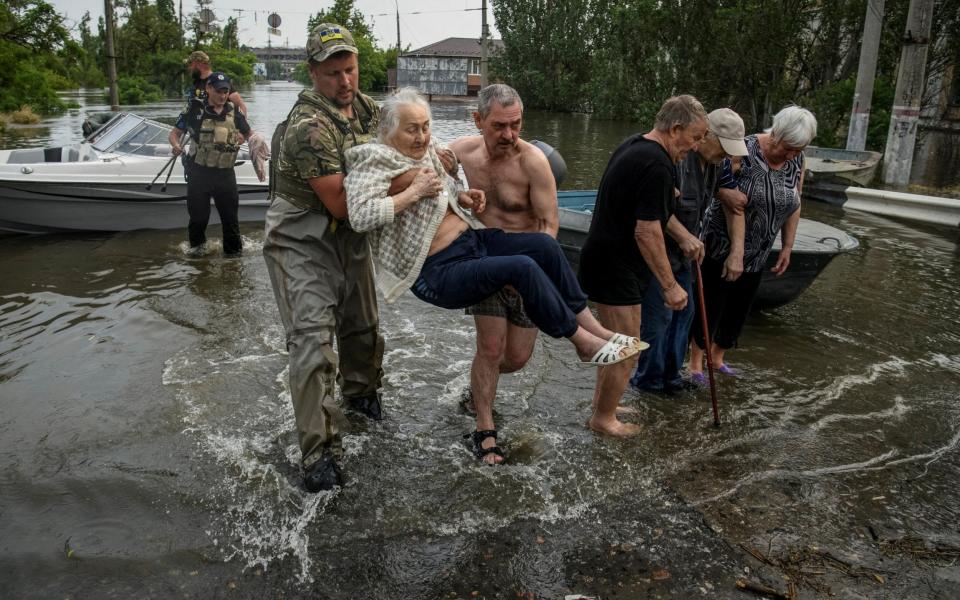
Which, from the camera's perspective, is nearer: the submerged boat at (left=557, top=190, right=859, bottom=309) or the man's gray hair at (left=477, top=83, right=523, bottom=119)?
the man's gray hair at (left=477, top=83, right=523, bottom=119)

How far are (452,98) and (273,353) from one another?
2721 inches

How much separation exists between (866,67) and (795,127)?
1275 cm

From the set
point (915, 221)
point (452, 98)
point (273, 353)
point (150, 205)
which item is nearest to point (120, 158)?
point (150, 205)

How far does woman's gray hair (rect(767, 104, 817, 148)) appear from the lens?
4.71m

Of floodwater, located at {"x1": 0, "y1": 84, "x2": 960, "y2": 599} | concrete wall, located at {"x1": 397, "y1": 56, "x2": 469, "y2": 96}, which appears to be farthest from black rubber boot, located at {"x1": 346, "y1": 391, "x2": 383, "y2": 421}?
concrete wall, located at {"x1": 397, "y1": 56, "x2": 469, "y2": 96}

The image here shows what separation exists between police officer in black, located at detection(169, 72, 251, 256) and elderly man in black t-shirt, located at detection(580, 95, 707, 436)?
5620mm

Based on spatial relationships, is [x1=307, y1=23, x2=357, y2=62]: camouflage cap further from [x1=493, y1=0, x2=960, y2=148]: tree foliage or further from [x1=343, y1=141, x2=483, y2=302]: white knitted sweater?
[x1=493, y1=0, x2=960, y2=148]: tree foliage

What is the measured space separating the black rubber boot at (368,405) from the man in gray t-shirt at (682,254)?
1840 millimetres

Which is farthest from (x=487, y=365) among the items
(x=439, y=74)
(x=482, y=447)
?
(x=439, y=74)

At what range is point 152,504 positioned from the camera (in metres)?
3.73

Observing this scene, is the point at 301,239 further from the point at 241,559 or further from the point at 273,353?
the point at 273,353

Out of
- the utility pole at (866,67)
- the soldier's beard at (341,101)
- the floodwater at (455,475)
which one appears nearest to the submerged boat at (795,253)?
the floodwater at (455,475)

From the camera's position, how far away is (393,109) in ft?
12.0

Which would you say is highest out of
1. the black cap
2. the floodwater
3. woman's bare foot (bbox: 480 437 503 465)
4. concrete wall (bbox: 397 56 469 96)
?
concrete wall (bbox: 397 56 469 96)
